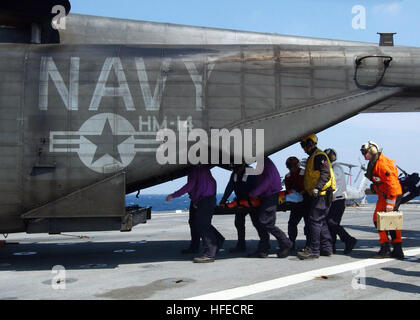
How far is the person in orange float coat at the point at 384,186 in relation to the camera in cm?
697

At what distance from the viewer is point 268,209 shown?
23.9ft

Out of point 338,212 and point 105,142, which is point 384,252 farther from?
point 105,142

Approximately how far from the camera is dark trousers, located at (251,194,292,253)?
23.7ft

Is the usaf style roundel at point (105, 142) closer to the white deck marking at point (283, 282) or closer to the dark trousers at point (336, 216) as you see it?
the white deck marking at point (283, 282)

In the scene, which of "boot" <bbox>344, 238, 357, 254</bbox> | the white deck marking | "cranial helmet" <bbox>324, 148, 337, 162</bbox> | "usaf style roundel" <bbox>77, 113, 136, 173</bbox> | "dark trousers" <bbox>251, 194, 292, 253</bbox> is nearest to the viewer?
the white deck marking

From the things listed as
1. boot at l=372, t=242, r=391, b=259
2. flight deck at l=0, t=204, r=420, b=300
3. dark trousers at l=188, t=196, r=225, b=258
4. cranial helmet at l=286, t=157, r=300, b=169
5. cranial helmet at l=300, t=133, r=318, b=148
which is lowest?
flight deck at l=0, t=204, r=420, b=300

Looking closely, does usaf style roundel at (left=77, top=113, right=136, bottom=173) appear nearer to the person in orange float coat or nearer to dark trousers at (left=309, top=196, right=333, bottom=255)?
dark trousers at (left=309, top=196, right=333, bottom=255)

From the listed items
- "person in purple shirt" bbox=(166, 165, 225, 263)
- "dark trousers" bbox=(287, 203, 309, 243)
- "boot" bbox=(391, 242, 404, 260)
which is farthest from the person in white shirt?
"person in purple shirt" bbox=(166, 165, 225, 263)

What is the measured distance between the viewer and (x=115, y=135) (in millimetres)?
6770

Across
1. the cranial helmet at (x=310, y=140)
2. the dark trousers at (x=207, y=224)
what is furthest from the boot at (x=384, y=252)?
the dark trousers at (x=207, y=224)

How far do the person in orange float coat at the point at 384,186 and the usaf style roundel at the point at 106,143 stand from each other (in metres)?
4.34

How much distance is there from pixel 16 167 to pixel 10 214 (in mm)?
778

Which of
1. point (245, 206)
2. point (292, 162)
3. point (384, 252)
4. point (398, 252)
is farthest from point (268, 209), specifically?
point (398, 252)
